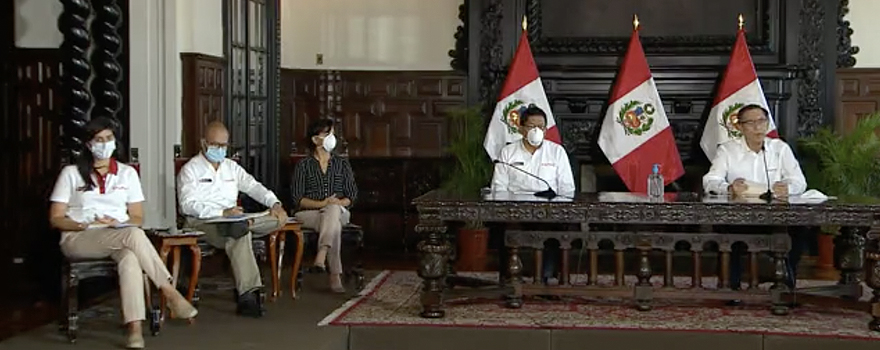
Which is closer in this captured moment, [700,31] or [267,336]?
[267,336]

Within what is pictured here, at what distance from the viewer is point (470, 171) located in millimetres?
9055

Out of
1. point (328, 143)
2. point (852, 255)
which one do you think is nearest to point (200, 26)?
point (328, 143)

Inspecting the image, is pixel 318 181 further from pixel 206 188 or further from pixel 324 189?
pixel 206 188

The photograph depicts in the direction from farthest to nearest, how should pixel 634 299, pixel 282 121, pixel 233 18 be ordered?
pixel 282 121 → pixel 233 18 → pixel 634 299

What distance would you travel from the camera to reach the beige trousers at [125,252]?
5.64m

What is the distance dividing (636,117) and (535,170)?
2230 millimetres

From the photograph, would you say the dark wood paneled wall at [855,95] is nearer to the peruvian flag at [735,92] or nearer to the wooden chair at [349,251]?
the peruvian flag at [735,92]

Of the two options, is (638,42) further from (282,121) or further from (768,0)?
(282,121)

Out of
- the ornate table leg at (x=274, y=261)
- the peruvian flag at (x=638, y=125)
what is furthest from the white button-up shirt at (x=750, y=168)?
the ornate table leg at (x=274, y=261)

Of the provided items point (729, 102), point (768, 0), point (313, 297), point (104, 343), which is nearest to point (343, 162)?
point (313, 297)

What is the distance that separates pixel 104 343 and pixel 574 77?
4.81 meters

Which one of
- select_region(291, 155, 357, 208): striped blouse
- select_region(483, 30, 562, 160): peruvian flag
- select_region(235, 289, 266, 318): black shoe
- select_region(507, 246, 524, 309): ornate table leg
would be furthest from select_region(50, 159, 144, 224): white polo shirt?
select_region(483, 30, 562, 160): peruvian flag

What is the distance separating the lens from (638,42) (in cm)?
920

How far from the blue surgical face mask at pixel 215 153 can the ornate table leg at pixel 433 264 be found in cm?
123
